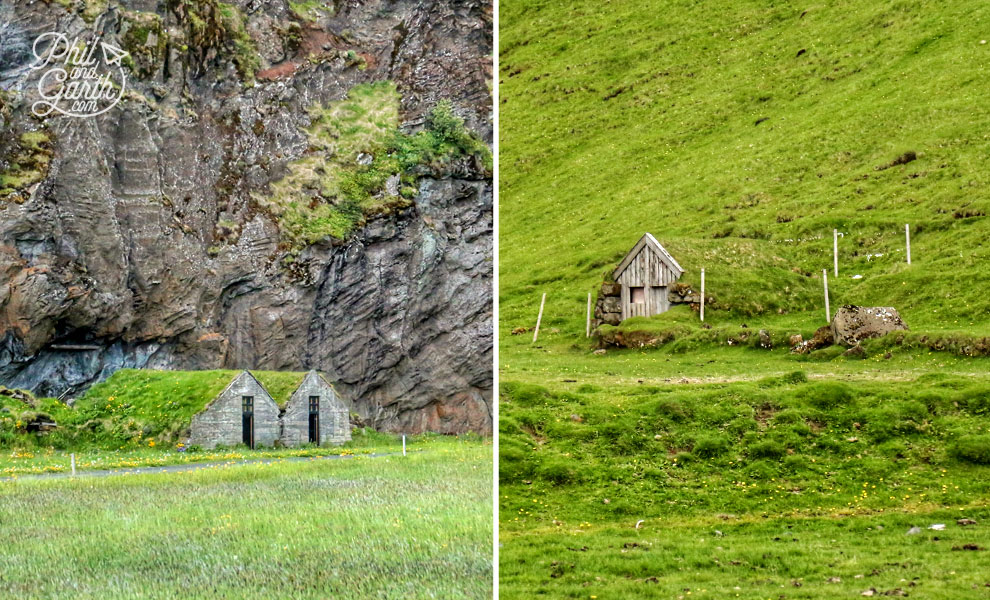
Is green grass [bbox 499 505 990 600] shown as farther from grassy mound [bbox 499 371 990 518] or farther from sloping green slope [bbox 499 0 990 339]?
sloping green slope [bbox 499 0 990 339]

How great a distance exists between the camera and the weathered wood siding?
33.5 metres

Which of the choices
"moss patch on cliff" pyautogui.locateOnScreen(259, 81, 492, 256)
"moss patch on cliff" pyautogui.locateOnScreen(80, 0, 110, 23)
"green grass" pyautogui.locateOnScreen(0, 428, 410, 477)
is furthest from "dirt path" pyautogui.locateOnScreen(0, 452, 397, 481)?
"moss patch on cliff" pyautogui.locateOnScreen(80, 0, 110, 23)

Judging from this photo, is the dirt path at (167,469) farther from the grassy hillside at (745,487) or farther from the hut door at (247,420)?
the grassy hillside at (745,487)

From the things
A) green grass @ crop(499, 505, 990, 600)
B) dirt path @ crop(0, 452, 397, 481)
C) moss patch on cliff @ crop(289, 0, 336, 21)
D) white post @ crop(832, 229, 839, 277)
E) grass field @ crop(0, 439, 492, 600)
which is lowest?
green grass @ crop(499, 505, 990, 600)

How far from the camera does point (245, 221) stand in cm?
1639

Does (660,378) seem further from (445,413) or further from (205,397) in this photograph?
(205,397)

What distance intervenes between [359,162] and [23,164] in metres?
4.60

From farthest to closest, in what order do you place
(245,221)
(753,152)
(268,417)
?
(753,152), (245,221), (268,417)

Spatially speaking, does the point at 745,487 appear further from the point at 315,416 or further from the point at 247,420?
the point at 247,420

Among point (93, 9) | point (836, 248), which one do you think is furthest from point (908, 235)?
point (93, 9)

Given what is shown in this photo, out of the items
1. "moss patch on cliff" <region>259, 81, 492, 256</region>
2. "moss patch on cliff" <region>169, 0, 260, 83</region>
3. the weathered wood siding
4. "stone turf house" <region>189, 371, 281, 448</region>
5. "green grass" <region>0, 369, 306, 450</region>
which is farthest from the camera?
the weathered wood siding

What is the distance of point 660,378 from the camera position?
2406cm

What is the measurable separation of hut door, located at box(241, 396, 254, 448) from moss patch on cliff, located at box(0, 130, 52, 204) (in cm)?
381

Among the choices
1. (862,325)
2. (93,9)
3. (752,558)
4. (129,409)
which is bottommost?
(752,558)
